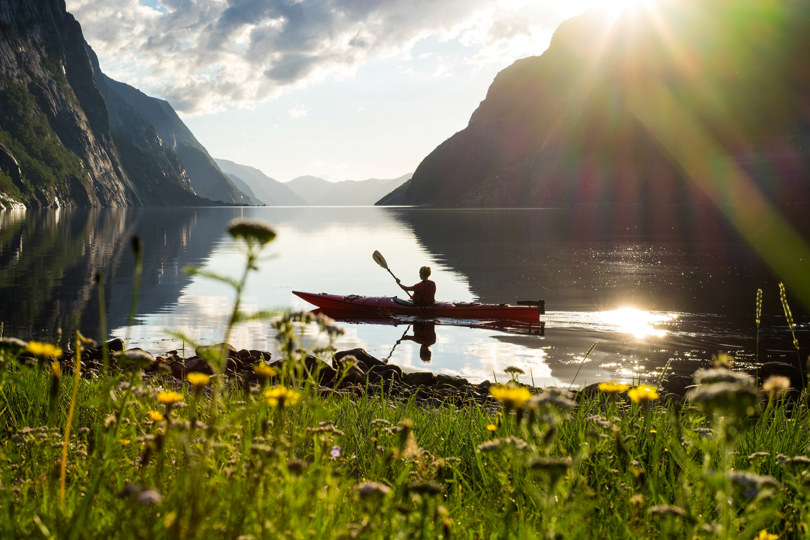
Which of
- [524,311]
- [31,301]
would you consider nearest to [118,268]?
[31,301]

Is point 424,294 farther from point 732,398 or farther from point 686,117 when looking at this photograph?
point 686,117

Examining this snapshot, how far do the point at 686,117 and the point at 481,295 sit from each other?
13990cm

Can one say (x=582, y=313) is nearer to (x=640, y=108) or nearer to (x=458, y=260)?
(x=458, y=260)

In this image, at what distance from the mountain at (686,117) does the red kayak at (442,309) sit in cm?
10934

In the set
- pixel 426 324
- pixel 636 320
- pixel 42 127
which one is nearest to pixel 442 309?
pixel 426 324

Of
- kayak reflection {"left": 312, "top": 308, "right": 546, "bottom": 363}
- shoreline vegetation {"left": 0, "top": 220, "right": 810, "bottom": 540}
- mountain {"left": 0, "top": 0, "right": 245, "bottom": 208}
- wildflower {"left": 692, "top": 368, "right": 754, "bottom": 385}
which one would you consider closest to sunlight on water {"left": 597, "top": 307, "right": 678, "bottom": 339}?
kayak reflection {"left": 312, "top": 308, "right": 546, "bottom": 363}

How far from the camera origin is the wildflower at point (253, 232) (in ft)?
6.40

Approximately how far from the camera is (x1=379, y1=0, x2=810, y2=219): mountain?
12706cm

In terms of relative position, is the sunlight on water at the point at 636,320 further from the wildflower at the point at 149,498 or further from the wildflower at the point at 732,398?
the wildflower at the point at 149,498

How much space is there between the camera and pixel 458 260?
133 ft

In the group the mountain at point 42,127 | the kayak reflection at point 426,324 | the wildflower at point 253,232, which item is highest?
Answer: the mountain at point 42,127

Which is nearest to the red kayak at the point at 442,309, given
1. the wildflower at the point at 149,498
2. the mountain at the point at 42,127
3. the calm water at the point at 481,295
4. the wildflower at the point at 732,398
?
the calm water at the point at 481,295

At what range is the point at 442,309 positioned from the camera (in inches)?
837

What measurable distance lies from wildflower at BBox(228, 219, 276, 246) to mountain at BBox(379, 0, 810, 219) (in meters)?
127
